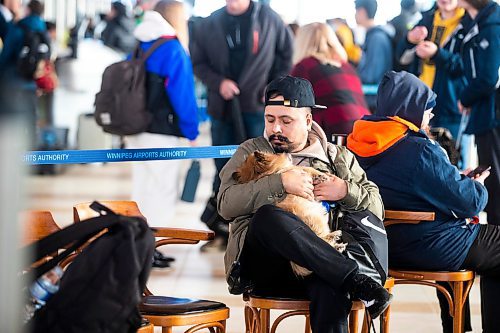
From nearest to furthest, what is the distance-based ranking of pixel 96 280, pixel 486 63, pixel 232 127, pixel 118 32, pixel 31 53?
pixel 96 280, pixel 486 63, pixel 232 127, pixel 31 53, pixel 118 32

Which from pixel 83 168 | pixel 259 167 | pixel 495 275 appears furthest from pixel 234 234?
pixel 83 168

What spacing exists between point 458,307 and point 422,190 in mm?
501

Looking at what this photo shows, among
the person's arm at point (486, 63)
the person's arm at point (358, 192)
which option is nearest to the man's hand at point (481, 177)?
the person's arm at point (358, 192)

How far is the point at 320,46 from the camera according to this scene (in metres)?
5.77

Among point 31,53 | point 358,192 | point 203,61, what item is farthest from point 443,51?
point 31,53

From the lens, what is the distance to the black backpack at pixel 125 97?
593cm

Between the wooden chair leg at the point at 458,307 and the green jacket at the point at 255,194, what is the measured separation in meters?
0.51

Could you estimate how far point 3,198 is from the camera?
5.44ft

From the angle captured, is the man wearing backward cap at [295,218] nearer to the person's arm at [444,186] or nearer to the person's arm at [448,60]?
the person's arm at [444,186]

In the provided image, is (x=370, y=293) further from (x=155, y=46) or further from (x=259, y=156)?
(x=155, y=46)

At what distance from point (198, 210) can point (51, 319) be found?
6014 mm

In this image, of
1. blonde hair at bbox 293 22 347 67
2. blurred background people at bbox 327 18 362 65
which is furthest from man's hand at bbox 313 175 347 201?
blurred background people at bbox 327 18 362 65

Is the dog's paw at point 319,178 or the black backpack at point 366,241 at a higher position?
the dog's paw at point 319,178

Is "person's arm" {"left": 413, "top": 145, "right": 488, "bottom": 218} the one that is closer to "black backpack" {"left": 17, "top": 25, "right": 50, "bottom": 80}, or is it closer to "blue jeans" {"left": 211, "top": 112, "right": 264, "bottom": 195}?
"blue jeans" {"left": 211, "top": 112, "right": 264, "bottom": 195}
